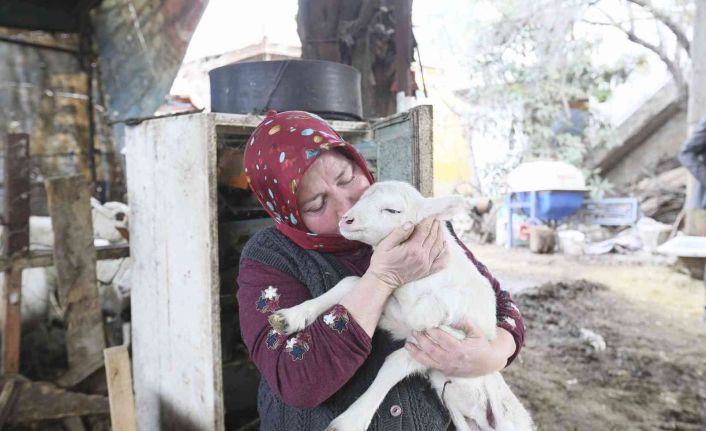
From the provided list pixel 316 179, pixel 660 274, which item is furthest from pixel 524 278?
pixel 316 179

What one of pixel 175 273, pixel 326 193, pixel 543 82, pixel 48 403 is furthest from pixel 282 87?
pixel 543 82

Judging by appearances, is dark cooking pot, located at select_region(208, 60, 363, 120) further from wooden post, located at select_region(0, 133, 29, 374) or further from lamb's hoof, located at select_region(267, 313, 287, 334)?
lamb's hoof, located at select_region(267, 313, 287, 334)

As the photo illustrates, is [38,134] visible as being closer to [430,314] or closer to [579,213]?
[430,314]

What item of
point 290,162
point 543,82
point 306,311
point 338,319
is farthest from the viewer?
point 543,82

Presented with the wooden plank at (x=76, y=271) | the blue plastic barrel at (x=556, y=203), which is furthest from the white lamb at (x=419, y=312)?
the blue plastic barrel at (x=556, y=203)

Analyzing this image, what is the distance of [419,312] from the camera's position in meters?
1.70

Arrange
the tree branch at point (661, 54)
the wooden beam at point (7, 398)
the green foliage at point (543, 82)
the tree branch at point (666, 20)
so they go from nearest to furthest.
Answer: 1. the wooden beam at point (7, 398)
2. the tree branch at point (666, 20)
3. the green foliage at point (543, 82)
4. the tree branch at point (661, 54)

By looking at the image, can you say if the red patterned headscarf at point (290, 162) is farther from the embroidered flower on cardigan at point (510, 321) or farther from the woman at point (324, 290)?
the embroidered flower on cardigan at point (510, 321)

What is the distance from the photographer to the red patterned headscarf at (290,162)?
5.68 ft

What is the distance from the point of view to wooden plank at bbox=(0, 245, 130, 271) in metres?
3.16

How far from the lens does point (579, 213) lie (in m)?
12.0

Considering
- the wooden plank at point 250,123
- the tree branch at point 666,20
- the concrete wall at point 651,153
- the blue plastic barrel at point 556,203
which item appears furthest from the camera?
the concrete wall at point 651,153

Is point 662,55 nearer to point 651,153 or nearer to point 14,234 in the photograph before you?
point 651,153

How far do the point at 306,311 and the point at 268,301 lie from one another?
126mm
